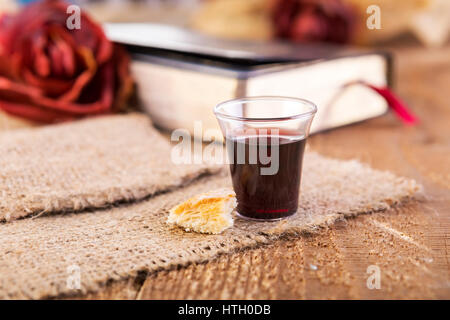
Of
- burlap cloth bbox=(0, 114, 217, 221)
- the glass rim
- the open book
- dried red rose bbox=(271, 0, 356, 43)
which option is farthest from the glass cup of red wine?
dried red rose bbox=(271, 0, 356, 43)

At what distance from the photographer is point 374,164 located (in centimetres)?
89

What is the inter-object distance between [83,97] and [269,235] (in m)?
0.67

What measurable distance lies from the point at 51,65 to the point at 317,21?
2.42 feet

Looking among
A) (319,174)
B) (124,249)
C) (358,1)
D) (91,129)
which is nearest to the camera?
(124,249)

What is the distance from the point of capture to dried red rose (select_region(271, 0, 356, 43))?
1.50m

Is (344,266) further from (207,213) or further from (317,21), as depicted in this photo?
(317,21)

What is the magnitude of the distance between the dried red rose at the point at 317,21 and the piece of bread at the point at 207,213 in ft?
3.16

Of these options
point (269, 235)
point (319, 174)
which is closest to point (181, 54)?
point (319, 174)

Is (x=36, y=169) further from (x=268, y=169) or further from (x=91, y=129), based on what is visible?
(x=268, y=169)

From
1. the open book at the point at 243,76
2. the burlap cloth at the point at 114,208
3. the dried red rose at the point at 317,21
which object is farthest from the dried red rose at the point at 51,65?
the dried red rose at the point at 317,21

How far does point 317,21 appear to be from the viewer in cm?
150

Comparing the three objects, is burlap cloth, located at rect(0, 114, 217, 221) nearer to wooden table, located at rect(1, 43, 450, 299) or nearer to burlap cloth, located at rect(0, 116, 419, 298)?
burlap cloth, located at rect(0, 116, 419, 298)

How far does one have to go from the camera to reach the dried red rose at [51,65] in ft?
3.55

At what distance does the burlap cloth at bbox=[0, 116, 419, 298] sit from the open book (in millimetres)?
146
